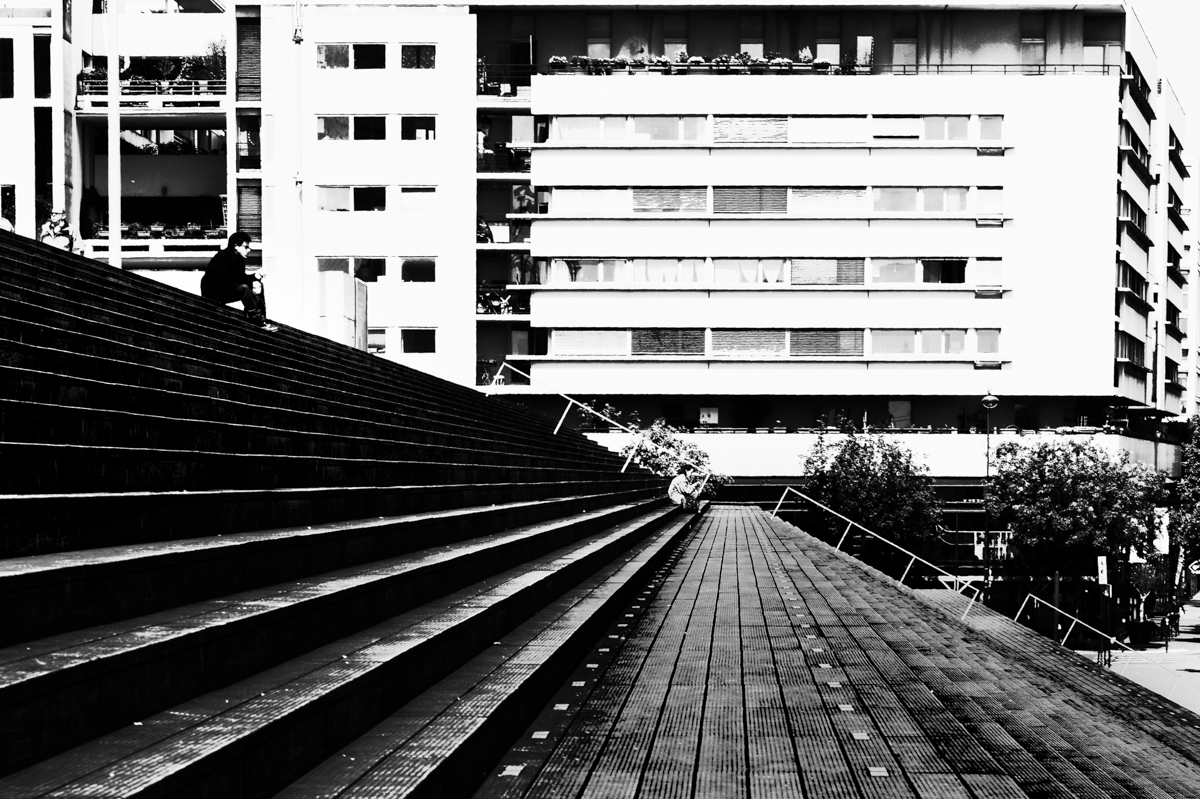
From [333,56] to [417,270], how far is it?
9.13 metres

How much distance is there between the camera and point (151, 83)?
52062 millimetres

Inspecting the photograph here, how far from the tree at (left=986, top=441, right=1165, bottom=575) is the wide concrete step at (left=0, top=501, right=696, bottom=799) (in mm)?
45543

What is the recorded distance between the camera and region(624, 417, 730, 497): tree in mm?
41750

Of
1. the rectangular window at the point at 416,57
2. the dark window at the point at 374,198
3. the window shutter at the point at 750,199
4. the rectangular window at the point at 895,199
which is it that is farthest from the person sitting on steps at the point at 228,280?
the rectangular window at the point at 895,199

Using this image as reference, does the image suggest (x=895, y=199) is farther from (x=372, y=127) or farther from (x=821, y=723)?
(x=821, y=723)

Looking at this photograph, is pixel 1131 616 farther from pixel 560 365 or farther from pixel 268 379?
pixel 268 379

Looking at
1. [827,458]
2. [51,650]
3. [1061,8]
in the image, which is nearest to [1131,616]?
[827,458]

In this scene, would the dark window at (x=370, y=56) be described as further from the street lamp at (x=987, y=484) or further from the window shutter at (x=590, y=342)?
the street lamp at (x=987, y=484)

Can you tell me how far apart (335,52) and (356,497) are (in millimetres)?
49366

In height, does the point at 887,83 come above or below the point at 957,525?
above

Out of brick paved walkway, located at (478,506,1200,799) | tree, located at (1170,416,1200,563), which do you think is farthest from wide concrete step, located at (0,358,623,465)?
tree, located at (1170,416,1200,563)

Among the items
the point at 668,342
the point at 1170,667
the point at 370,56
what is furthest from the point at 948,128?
the point at 1170,667

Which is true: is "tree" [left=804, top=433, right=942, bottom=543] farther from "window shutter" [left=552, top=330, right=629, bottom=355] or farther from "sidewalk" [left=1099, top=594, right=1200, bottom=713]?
"window shutter" [left=552, top=330, right=629, bottom=355]

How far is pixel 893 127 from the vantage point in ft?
177
